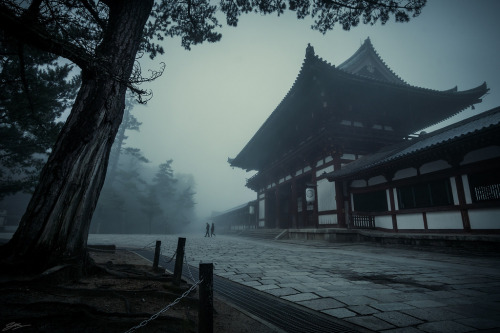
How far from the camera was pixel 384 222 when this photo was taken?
10367 millimetres

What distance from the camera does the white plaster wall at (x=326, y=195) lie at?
38.9 ft

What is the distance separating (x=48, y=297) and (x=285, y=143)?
15.9m

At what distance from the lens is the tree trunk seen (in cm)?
294

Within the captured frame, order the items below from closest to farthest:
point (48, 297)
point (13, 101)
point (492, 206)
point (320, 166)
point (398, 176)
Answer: point (48, 297) → point (492, 206) → point (13, 101) → point (398, 176) → point (320, 166)

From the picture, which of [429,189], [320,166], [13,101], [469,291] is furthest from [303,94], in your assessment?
[13,101]

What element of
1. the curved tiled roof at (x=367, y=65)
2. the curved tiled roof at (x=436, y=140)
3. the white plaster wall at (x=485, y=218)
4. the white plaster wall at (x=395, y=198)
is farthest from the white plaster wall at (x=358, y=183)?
the curved tiled roof at (x=367, y=65)

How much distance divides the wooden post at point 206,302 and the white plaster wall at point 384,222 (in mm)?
10301

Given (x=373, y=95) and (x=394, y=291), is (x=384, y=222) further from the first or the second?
(x=394, y=291)

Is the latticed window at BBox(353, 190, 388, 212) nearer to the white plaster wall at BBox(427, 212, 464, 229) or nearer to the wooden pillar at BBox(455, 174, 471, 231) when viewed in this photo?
the white plaster wall at BBox(427, 212, 464, 229)

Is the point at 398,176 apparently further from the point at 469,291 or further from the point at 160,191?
the point at 160,191

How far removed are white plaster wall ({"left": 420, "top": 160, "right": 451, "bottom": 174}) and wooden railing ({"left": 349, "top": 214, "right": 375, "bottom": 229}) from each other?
3.03m

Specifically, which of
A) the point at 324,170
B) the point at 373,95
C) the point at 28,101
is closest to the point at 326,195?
the point at 324,170

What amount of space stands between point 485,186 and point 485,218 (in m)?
0.96

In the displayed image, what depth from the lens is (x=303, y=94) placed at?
13.2m
